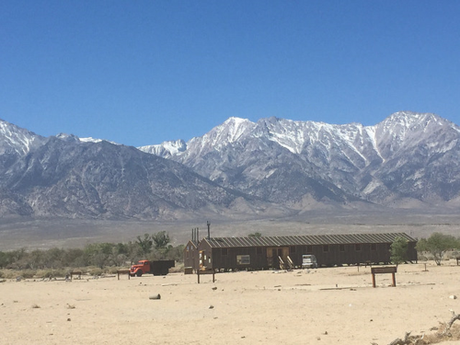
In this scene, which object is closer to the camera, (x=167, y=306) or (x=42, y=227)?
(x=167, y=306)

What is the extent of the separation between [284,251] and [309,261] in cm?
330

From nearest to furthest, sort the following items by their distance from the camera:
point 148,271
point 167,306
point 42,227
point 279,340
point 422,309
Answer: point 279,340 < point 422,309 < point 167,306 < point 148,271 < point 42,227

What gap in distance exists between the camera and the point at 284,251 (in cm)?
6278

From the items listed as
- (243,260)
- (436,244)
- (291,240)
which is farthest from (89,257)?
(436,244)

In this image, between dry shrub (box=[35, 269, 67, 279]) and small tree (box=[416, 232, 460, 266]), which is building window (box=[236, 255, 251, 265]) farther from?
small tree (box=[416, 232, 460, 266])

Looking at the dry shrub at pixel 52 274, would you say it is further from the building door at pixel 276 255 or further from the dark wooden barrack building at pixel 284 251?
the building door at pixel 276 255

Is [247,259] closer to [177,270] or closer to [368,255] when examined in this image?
[177,270]

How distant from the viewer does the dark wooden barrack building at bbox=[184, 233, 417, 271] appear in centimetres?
6034

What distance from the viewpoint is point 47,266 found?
79.0 meters

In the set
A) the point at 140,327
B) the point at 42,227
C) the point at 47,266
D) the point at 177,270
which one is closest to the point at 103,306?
the point at 140,327

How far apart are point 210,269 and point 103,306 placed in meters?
34.6

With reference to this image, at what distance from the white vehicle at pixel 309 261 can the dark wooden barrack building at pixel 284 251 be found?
1.09m

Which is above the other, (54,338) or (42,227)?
(42,227)

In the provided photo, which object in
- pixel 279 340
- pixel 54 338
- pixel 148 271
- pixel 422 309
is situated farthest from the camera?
pixel 148 271
